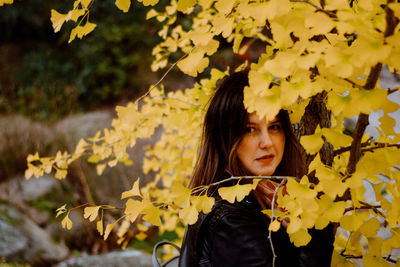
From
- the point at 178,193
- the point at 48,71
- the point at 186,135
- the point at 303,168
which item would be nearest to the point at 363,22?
the point at 178,193

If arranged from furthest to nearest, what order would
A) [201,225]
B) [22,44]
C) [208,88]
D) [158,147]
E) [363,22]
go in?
[22,44]
[158,147]
[208,88]
[201,225]
[363,22]

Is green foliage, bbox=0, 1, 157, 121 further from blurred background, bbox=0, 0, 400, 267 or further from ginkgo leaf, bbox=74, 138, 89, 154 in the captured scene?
ginkgo leaf, bbox=74, 138, 89, 154

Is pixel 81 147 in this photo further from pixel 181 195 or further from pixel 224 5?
pixel 224 5

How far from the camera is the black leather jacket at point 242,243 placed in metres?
0.94

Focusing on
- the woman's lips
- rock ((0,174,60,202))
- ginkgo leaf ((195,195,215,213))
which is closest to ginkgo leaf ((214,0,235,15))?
ginkgo leaf ((195,195,215,213))

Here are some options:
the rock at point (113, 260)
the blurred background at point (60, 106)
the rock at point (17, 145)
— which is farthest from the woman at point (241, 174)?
the rock at point (17, 145)

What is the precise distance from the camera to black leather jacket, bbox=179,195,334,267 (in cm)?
94

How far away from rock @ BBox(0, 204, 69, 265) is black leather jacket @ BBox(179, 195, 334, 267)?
3065mm

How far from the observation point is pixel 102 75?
20.4 feet

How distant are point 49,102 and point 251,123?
5.61 meters

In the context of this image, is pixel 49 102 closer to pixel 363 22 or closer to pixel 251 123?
pixel 251 123

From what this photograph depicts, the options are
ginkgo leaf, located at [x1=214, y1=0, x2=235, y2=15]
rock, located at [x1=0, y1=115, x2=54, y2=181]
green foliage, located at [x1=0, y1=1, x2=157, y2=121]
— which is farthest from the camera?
green foliage, located at [x1=0, y1=1, x2=157, y2=121]

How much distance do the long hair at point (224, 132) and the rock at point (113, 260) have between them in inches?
93.9

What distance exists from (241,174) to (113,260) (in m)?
2.64
